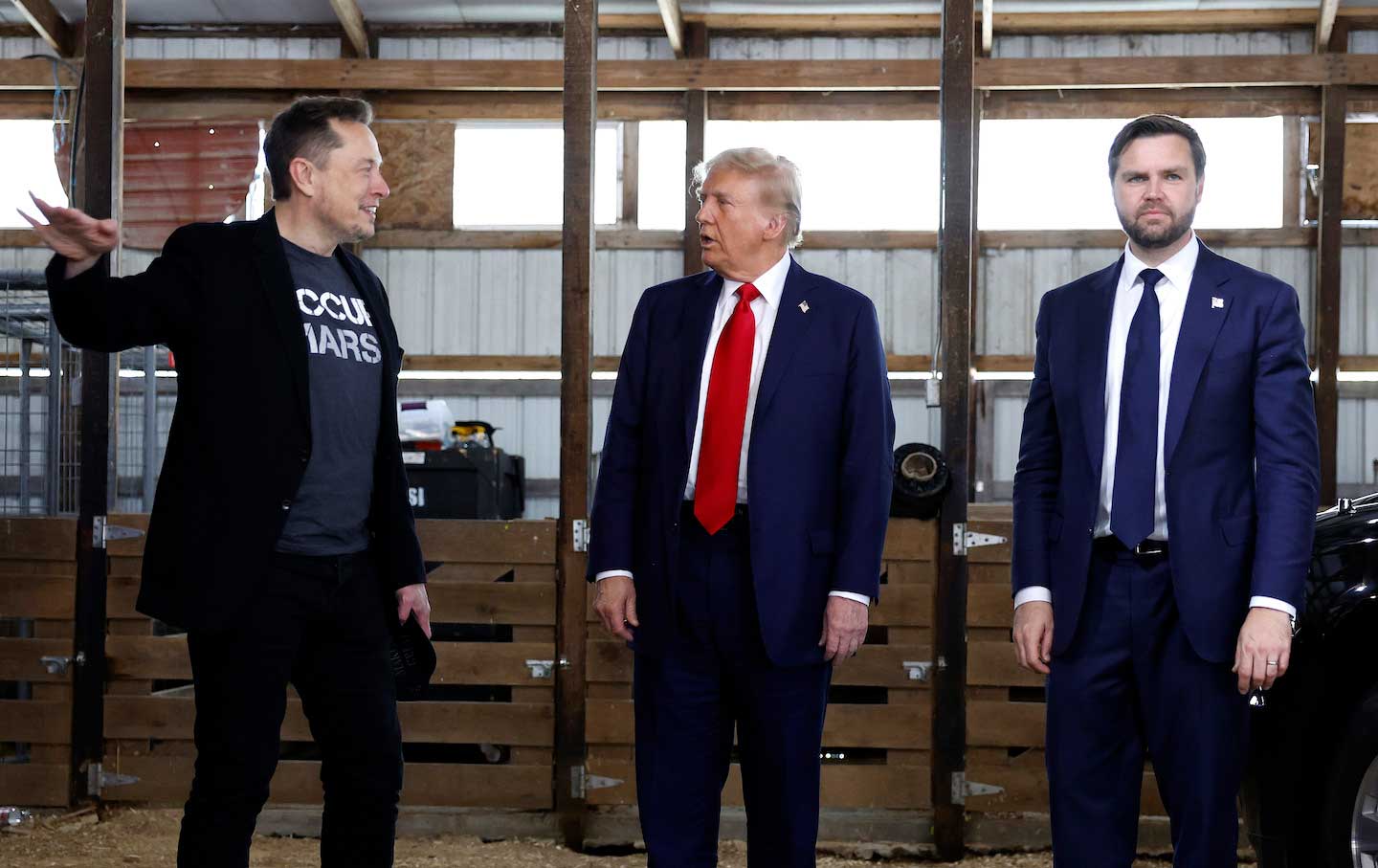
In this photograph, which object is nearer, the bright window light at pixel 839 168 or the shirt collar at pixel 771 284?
the shirt collar at pixel 771 284

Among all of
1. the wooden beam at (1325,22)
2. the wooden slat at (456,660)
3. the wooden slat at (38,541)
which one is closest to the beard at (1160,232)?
the wooden slat at (456,660)

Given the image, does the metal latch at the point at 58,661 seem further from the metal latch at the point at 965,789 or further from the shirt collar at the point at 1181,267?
the shirt collar at the point at 1181,267

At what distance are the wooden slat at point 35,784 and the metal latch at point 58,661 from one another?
1.02ft

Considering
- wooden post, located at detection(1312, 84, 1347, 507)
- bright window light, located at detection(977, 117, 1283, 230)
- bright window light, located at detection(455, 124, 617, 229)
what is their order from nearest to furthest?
wooden post, located at detection(1312, 84, 1347, 507)
bright window light, located at detection(977, 117, 1283, 230)
bright window light, located at detection(455, 124, 617, 229)

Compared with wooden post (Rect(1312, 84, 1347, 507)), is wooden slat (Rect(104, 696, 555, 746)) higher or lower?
lower

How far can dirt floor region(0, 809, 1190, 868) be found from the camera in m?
4.16

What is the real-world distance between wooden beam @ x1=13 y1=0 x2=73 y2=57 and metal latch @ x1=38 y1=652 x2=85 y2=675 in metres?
7.27

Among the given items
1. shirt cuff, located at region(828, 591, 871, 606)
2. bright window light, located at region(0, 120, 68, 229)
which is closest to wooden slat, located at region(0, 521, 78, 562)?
shirt cuff, located at region(828, 591, 871, 606)

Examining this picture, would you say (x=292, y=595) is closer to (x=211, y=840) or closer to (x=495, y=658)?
(x=211, y=840)

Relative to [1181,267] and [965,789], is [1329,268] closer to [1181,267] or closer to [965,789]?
[965,789]

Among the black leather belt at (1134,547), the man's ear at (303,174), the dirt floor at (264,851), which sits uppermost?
the man's ear at (303,174)

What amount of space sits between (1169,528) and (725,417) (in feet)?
2.50

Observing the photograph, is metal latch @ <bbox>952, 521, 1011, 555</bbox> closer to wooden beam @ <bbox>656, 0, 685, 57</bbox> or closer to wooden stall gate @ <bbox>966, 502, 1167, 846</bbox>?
→ wooden stall gate @ <bbox>966, 502, 1167, 846</bbox>

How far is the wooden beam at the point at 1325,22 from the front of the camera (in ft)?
32.7
